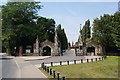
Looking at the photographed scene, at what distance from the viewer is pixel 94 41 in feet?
168

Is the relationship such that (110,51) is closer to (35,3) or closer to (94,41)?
(94,41)

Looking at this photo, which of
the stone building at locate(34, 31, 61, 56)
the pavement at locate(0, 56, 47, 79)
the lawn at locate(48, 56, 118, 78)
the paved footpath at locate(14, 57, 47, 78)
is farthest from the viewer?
the stone building at locate(34, 31, 61, 56)

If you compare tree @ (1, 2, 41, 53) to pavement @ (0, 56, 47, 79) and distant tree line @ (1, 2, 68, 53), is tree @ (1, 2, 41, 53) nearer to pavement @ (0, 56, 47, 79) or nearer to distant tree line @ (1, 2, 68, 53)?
distant tree line @ (1, 2, 68, 53)

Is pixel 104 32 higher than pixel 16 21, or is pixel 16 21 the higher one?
pixel 16 21

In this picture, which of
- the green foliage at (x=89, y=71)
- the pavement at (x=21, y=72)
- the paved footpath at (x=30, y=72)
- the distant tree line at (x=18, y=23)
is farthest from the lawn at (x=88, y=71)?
the distant tree line at (x=18, y=23)

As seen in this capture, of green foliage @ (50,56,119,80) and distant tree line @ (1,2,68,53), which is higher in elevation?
distant tree line @ (1,2,68,53)

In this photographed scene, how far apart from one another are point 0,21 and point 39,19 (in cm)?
1615

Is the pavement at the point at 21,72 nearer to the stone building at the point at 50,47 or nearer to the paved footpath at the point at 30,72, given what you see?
the paved footpath at the point at 30,72

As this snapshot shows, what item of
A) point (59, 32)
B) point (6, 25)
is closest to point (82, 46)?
point (6, 25)

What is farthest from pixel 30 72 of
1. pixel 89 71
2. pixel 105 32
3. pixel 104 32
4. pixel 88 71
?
pixel 105 32

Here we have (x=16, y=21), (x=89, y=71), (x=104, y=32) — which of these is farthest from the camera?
(x=16, y=21)

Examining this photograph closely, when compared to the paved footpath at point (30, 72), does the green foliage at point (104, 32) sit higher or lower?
higher

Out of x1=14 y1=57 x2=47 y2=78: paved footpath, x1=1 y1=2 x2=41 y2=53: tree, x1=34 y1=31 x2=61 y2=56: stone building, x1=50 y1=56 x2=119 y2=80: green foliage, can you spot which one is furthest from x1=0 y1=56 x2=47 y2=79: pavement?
x1=1 y1=2 x2=41 y2=53: tree

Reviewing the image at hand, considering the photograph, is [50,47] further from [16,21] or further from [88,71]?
[88,71]
